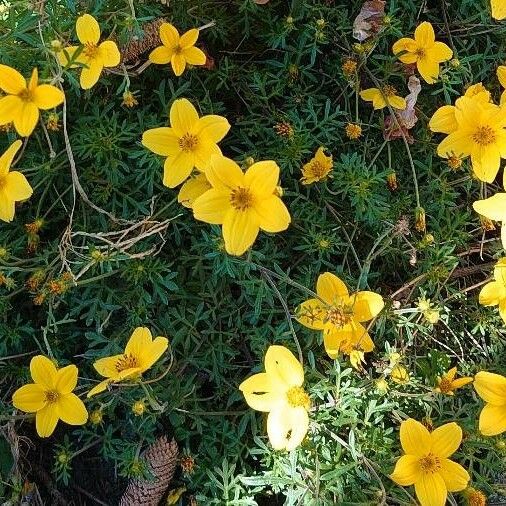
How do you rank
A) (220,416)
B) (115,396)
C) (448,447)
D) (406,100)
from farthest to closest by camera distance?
(406,100) < (220,416) < (115,396) < (448,447)

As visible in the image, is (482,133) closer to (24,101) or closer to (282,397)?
(282,397)

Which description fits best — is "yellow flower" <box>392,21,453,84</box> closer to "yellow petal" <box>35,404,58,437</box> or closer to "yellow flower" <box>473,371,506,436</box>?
"yellow flower" <box>473,371,506,436</box>

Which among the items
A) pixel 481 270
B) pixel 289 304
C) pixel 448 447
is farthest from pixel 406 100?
pixel 448 447

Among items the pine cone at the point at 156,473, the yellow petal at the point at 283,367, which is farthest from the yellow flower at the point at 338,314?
the pine cone at the point at 156,473

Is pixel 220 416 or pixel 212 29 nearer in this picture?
pixel 220 416

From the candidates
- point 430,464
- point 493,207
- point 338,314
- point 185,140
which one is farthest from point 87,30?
point 430,464

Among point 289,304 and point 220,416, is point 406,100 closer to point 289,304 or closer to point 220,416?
point 289,304
